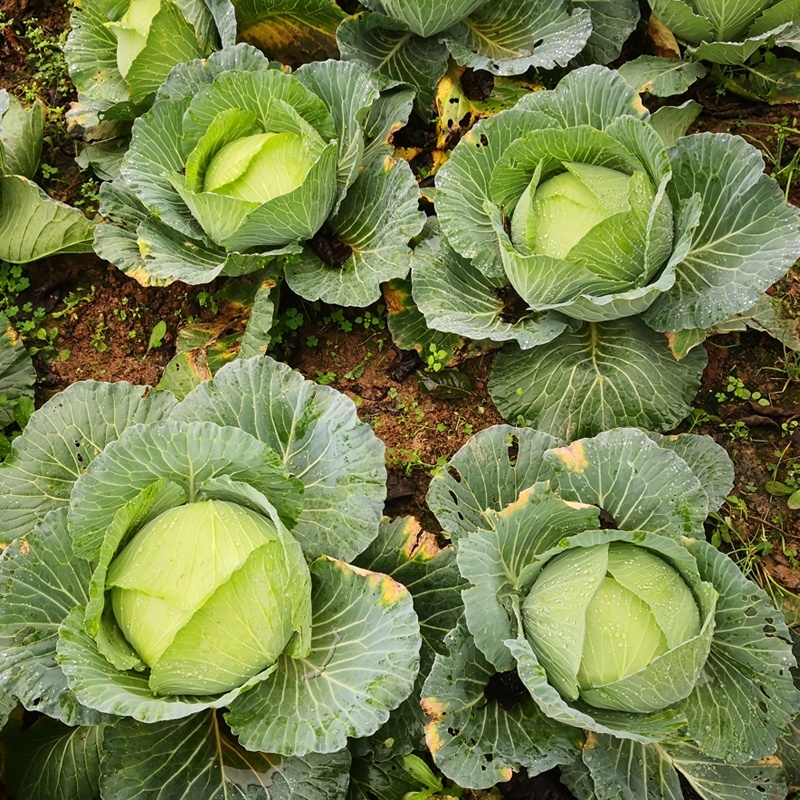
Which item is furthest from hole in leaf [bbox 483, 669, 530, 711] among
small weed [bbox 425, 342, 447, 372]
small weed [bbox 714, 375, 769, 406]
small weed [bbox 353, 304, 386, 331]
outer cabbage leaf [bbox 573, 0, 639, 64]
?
outer cabbage leaf [bbox 573, 0, 639, 64]

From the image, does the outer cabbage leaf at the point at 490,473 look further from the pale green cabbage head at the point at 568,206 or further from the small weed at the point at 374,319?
the small weed at the point at 374,319

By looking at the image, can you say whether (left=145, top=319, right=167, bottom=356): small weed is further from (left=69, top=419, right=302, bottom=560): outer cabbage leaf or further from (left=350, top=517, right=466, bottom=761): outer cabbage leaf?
(left=350, top=517, right=466, bottom=761): outer cabbage leaf

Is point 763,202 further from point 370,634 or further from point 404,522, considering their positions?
point 370,634

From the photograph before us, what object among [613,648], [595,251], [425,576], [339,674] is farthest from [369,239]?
[613,648]

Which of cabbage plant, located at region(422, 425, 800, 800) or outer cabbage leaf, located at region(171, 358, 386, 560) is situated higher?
outer cabbage leaf, located at region(171, 358, 386, 560)

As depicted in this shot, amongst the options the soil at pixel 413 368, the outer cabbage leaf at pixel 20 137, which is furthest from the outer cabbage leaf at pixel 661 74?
the outer cabbage leaf at pixel 20 137

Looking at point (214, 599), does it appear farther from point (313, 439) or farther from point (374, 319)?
point (374, 319)

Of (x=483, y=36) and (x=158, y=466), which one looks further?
(x=483, y=36)
